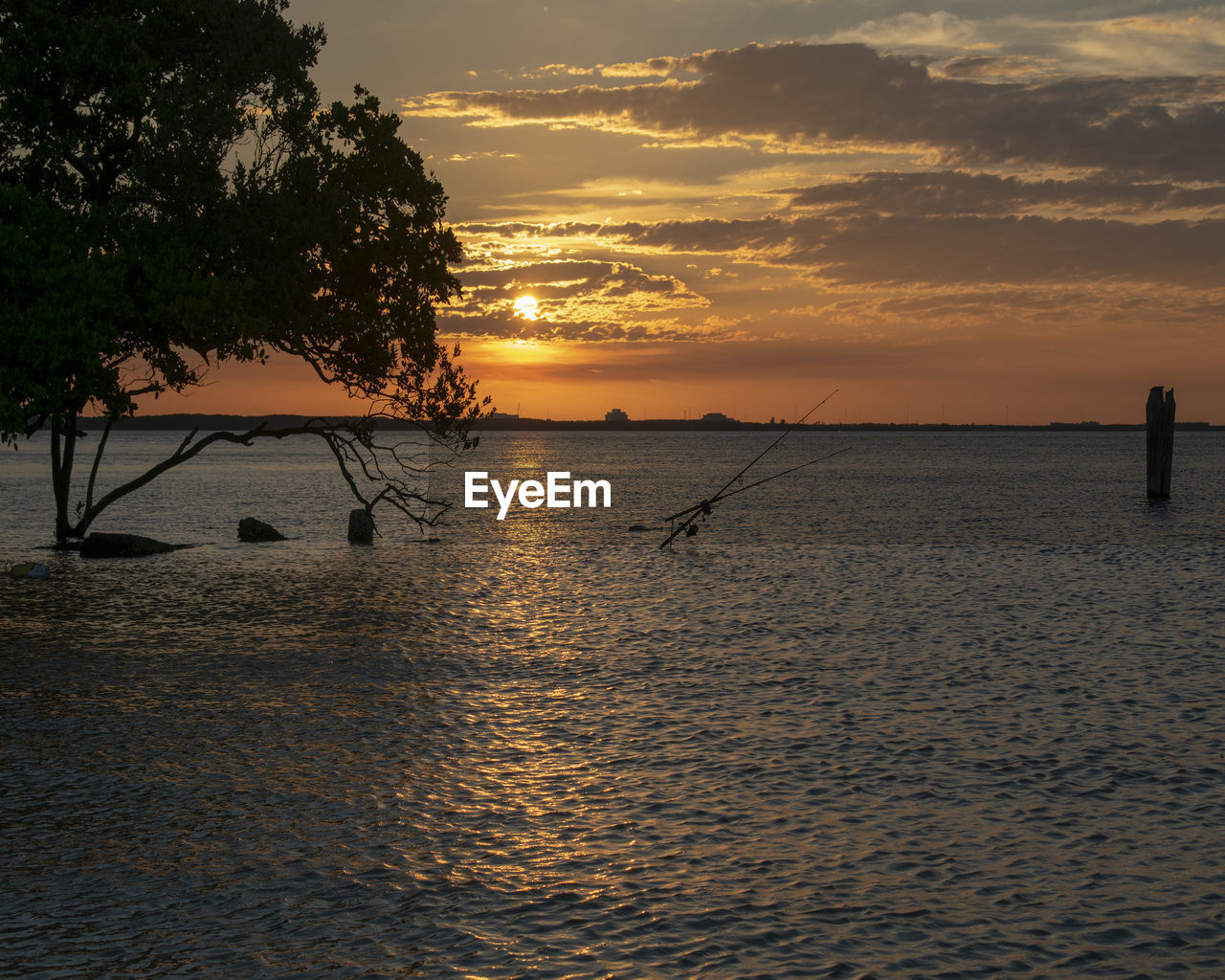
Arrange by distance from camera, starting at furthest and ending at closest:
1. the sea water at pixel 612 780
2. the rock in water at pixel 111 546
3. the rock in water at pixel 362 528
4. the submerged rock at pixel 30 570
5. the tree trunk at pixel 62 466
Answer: the rock in water at pixel 362 528 < the rock in water at pixel 111 546 < the submerged rock at pixel 30 570 < the tree trunk at pixel 62 466 < the sea water at pixel 612 780

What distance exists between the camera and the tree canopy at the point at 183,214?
2197 cm

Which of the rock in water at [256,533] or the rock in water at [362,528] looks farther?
→ the rock in water at [256,533]

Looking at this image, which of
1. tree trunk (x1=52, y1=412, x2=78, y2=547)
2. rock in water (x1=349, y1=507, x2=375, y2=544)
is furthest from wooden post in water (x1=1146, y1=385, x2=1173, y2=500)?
tree trunk (x1=52, y1=412, x2=78, y2=547)

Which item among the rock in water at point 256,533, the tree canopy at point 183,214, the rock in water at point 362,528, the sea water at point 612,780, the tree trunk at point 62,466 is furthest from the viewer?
the rock in water at point 256,533

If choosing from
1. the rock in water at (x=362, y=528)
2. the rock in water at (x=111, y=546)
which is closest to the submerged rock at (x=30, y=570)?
the rock in water at (x=111, y=546)

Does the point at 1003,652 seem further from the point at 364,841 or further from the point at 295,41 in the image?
the point at 295,41

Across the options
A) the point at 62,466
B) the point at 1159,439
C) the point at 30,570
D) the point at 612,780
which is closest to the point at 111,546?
the point at 62,466

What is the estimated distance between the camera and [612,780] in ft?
36.9

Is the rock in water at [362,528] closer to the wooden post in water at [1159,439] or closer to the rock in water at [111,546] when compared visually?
the rock in water at [111,546]

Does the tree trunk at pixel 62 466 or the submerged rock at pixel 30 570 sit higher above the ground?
the tree trunk at pixel 62 466

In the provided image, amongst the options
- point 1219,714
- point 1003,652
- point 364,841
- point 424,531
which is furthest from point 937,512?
point 364,841

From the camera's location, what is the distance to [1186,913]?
8023mm

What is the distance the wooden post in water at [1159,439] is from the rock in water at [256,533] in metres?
43.0

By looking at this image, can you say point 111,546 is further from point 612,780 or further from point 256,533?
point 612,780
